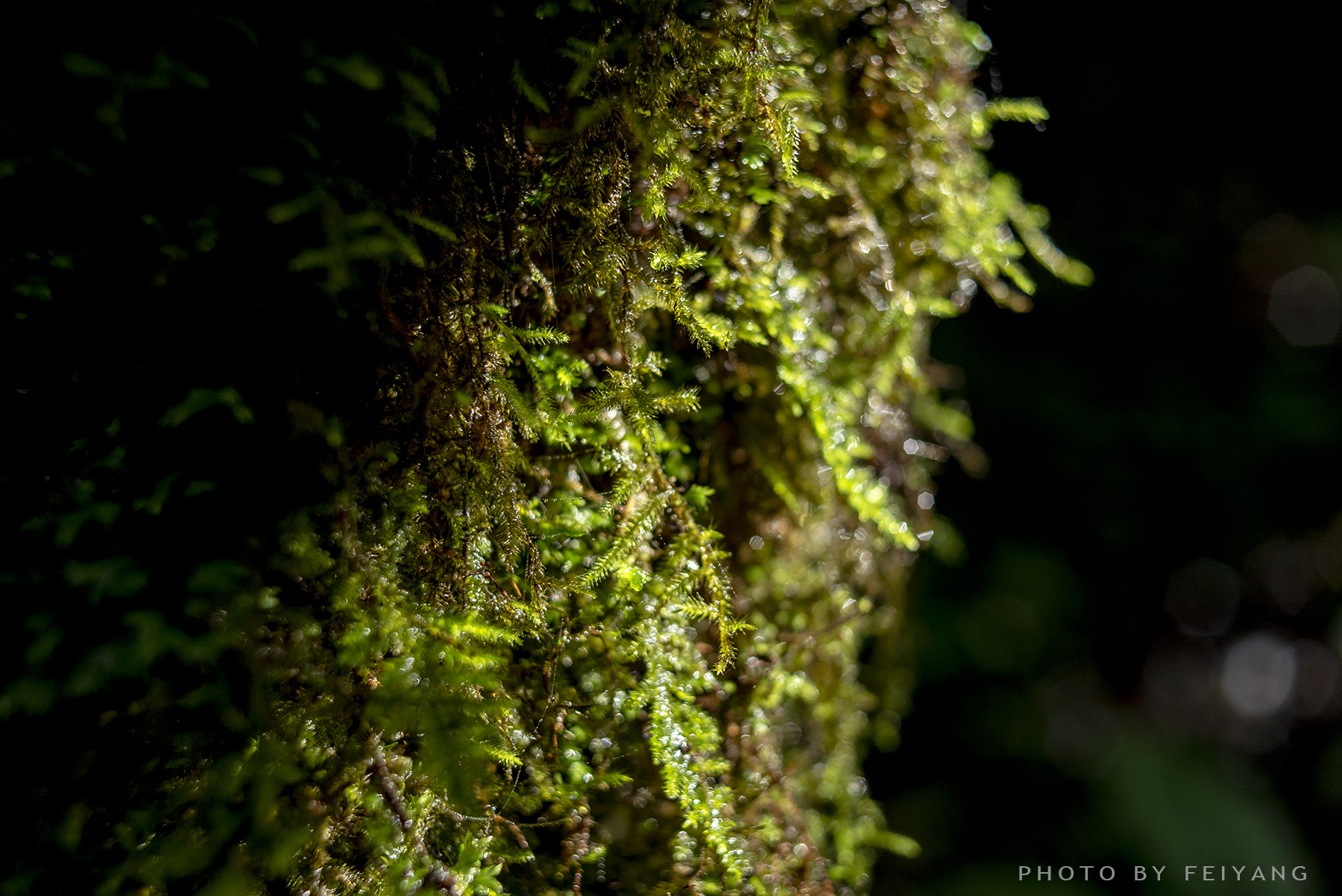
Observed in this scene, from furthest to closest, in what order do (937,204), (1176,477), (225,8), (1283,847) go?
(1176,477) → (1283,847) → (937,204) → (225,8)

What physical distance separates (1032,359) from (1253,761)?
1737 millimetres

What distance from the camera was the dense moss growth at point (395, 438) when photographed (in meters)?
0.52

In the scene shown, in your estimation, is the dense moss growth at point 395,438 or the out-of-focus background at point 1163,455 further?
the out-of-focus background at point 1163,455

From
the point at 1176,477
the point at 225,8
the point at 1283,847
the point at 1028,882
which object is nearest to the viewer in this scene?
the point at 225,8

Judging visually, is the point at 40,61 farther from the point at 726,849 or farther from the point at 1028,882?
the point at 1028,882

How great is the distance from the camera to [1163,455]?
2.42m

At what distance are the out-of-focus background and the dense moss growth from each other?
1.91 metres

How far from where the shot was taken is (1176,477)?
2.44 meters

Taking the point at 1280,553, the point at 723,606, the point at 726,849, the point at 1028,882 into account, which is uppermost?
the point at 723,606

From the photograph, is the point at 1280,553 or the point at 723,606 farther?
the point at 1280,553

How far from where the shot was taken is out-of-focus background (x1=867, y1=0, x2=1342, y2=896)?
2354mm

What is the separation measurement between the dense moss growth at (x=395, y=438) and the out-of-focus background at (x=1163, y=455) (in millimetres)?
1913

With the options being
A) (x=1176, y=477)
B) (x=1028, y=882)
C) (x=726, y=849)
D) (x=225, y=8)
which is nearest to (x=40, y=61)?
(x=225, y=8)

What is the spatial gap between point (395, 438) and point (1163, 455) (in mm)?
2740
